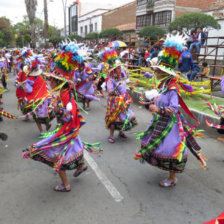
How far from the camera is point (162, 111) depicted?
10.3 feet

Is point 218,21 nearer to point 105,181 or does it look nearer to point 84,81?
point 84,81

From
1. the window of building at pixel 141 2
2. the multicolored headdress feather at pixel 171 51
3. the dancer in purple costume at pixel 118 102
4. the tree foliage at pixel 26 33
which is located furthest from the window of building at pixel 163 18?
the multicolored headdress feather at pixel 171 51

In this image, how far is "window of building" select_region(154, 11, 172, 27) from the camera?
2997 centimetres

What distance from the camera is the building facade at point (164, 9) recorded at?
97.5ft

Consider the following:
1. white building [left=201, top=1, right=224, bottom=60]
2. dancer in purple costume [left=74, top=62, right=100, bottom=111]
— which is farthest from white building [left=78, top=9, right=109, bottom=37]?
dancer in purple costume [left=74, top=62, right=100, bottom=111]

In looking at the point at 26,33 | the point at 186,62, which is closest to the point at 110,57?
the point at 186,62

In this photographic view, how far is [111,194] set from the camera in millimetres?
3404

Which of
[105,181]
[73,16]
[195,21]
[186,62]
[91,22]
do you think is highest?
[73,16]

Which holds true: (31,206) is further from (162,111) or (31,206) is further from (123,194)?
(162,111)

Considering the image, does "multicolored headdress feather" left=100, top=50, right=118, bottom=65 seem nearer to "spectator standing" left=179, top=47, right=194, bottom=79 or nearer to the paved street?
the paved street

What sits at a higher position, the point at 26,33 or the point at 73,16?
the point at 73,16

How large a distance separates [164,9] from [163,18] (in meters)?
1.06

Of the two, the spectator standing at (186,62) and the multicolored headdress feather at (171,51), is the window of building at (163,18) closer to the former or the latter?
the spectator standing at (186,62)

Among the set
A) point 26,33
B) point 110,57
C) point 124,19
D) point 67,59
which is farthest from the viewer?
point 26,33
